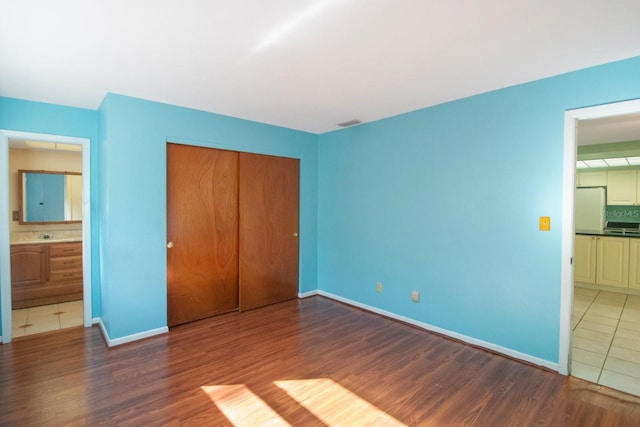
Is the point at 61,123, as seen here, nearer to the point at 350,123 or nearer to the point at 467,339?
the point at 350,123

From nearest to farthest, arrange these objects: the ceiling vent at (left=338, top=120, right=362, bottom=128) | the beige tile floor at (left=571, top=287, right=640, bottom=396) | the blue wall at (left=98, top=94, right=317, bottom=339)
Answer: the beige tile floor at (left=571, top=287, right=640, bottom=396), the blue wall at (left=98, top=94, right=317, bottom=339), the ceiling vent at (left=338, top=120, right=362, bottom=128)

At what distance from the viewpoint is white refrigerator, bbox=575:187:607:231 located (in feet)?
17.9

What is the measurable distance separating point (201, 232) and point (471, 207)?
116 inches

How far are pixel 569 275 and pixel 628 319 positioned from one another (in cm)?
220

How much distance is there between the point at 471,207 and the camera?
3.02 metres

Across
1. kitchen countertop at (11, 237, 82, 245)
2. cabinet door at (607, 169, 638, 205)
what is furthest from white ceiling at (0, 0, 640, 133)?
cabinet door at (607, 169, 638, 205)

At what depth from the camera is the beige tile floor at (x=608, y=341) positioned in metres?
2.42

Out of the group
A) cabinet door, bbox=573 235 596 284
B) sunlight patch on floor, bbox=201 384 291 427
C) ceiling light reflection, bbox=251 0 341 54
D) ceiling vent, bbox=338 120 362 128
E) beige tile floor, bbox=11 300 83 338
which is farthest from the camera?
cabinet door, bbox=573 235 596 284

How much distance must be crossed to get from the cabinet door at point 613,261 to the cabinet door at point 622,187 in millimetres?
1120

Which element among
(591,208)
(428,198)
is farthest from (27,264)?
(591,208)

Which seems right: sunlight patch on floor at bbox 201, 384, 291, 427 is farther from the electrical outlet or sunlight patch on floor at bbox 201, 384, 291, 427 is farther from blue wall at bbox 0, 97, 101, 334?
blue wall at bbox 0, 97, 101, 334

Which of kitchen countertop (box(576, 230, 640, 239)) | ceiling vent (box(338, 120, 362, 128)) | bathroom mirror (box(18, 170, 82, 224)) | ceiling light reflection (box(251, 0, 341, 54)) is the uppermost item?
ceiling vent (box(338, 120, 362, 128))

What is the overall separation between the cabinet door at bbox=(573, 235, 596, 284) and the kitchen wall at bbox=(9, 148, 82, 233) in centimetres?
798

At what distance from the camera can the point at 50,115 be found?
10.4ft
